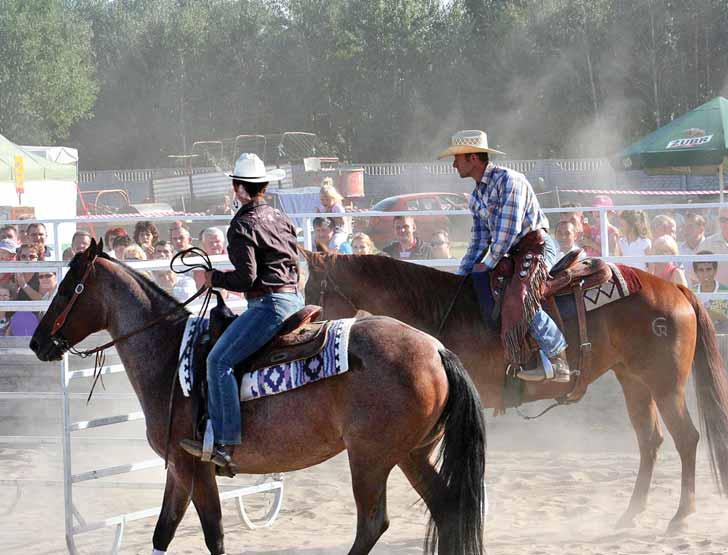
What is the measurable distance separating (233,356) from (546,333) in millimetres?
2077

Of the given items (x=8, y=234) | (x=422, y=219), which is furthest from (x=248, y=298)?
(x=422, y=219)

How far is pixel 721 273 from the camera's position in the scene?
9875 mm

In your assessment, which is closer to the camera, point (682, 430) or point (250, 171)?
point (250, 171)

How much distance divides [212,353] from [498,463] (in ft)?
13.2

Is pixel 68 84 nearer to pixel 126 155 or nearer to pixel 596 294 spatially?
pixel 126 155

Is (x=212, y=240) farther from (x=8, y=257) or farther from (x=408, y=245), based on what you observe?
(x=8, y=257)

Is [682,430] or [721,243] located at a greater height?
[721,243]

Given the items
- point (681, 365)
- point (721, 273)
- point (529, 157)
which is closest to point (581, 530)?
point (681, 365)

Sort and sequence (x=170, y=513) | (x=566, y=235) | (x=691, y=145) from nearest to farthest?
(x=170, y=513)
(x=566, y=235)
(x=691, y=145)

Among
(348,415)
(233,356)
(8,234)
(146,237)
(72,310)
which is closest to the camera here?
(348,415)

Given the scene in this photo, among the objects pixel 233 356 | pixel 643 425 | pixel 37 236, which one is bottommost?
pixel 643 425

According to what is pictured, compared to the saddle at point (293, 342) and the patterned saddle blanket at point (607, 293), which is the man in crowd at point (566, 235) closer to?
the patterned saddle blanket at point (607, 293)

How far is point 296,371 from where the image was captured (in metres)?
4.77

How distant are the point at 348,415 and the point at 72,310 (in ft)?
5.56
